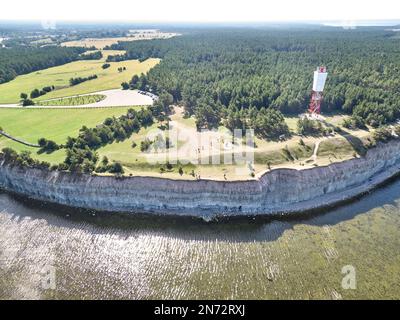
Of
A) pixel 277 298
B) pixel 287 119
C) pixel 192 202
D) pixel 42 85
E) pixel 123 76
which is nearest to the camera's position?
pixel 277 298

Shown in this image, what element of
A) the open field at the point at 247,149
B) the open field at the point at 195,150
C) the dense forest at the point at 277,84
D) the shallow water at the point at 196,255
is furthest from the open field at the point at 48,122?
the dense forest at the point at 277,84

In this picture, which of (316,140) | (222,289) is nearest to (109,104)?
(316,140)

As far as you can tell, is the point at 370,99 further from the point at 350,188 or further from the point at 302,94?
the point at 350,188

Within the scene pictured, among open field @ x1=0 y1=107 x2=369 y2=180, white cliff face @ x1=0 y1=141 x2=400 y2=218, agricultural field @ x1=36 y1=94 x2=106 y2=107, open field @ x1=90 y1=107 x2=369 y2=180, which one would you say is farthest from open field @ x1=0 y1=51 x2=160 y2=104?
white cliff face @ x1=0 y1=141 x2=400 y2=218

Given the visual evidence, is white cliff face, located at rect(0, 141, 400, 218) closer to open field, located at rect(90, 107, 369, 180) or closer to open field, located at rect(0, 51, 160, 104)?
open field, located at rect(90, 107, 369, 180)

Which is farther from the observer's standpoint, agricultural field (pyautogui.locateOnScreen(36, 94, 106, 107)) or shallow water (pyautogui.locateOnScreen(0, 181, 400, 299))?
agricultural field (pyautogui.locateOnScreen(36, 94, 106, 107))

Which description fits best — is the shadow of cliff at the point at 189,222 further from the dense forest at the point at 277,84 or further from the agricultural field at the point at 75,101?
the agricultural field at the point at 75,101
